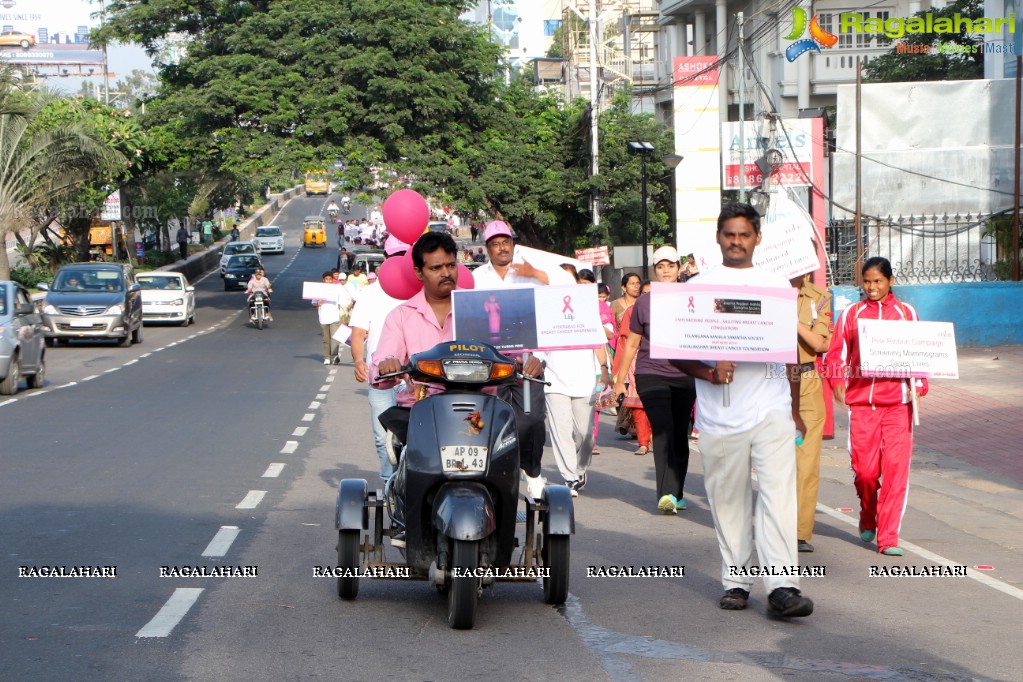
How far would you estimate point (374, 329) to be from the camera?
8.78m

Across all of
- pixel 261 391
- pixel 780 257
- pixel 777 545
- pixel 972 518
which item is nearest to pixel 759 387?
pixel 777 545

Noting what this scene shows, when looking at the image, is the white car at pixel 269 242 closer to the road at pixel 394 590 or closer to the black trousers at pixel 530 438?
the road at pixel 394 590

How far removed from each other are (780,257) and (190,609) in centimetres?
384

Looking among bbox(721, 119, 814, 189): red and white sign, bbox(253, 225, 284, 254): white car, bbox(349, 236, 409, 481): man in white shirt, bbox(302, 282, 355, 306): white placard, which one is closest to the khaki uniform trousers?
bbox(349, 236, 409, 481): man in white shirt

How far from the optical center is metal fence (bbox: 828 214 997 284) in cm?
2516

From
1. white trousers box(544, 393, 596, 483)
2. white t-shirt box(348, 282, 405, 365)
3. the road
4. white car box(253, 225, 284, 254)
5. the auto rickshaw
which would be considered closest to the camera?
the road

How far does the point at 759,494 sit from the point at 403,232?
9.66 feet

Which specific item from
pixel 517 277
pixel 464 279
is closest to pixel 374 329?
pixel 517 277

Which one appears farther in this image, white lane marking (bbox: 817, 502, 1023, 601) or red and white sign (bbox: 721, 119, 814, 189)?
red and white sign (bbox: 721, 119, 814, 189)

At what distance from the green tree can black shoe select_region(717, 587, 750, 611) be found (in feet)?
117

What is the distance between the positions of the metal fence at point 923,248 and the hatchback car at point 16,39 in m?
148

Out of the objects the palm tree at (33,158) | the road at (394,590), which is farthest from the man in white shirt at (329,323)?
the palm tree at (33,158)

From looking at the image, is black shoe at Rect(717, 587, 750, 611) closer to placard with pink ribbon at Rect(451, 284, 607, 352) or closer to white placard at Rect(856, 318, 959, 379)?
placard with pink ribbon at Rect(451, 284, 607, 352)

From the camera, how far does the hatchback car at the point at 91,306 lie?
97.9ft
